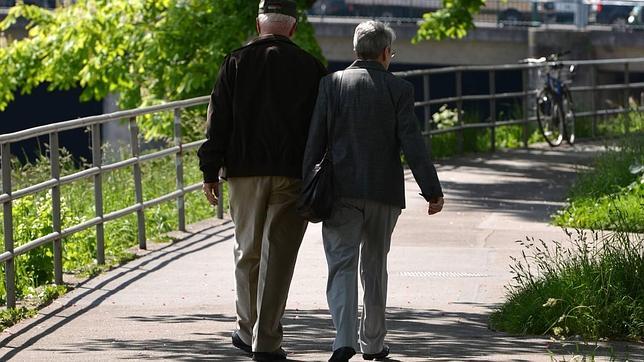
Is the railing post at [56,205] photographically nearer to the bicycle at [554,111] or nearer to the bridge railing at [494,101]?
the bridge railing at [494,101]

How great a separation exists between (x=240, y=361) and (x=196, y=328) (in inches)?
43.6

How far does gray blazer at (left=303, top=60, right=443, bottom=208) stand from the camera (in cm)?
758

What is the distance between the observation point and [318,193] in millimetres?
7465

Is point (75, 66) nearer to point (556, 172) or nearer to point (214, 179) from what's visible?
point (556, 172)

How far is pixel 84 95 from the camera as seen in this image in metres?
23.0

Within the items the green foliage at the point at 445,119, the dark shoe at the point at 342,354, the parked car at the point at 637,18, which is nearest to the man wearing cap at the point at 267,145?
the dark shoe at the point at 342,354

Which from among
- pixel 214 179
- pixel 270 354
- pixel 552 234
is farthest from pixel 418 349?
pixel 552 234

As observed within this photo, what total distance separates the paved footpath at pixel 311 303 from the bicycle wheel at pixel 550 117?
6375 mm

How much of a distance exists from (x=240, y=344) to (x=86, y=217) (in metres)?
5.31

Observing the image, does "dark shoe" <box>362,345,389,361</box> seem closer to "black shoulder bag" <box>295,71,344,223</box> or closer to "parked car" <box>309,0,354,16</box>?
"black shoulder bag" <box>295,71,344,223</box>

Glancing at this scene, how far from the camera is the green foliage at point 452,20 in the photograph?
896 inches

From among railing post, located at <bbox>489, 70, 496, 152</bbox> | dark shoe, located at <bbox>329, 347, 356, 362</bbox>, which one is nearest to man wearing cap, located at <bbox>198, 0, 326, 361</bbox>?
dark shoe, located at <bbox>329, 347, 356, 362</bbox>

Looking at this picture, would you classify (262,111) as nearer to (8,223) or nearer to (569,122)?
(8,223)

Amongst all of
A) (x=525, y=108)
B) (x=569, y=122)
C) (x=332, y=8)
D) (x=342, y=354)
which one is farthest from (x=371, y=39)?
(x=332, y=8)
